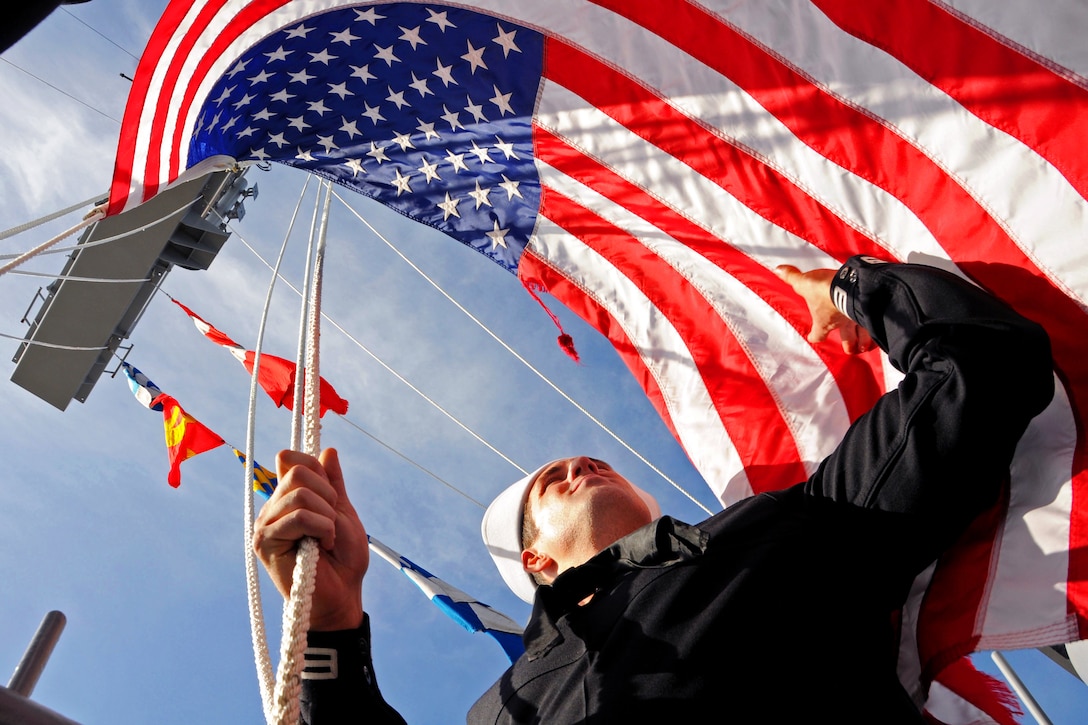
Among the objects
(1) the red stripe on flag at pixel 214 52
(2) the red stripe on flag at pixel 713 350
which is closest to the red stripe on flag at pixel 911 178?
(2) the red stripe on flag at pixel 713 350

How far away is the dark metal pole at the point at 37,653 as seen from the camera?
70.8 inches

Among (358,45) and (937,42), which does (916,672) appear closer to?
(937,42)

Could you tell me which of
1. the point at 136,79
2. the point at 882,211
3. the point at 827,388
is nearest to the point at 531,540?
the point at 827,388

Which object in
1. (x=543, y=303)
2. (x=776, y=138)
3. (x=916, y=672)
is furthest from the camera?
(x=543, y=303)

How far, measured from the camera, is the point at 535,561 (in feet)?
8.93

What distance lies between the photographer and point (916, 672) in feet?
6.97

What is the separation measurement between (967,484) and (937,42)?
52.3 inches

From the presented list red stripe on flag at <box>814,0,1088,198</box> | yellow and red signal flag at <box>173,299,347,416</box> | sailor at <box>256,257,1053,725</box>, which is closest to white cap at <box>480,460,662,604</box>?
sailor at <box>256,257,1053,725</box>

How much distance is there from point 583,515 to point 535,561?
0.32 metres

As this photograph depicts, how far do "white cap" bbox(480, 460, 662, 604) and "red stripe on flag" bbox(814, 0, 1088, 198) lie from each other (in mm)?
Answer: 1692

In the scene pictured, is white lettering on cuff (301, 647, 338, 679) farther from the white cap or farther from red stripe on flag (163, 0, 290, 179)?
red stripe on flag (163, 0, 290, 179)

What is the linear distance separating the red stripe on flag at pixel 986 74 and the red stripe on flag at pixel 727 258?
0.87 meters

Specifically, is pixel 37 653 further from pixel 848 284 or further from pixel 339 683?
pixel 848 284

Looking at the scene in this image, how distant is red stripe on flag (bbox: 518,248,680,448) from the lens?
347 centimetres
